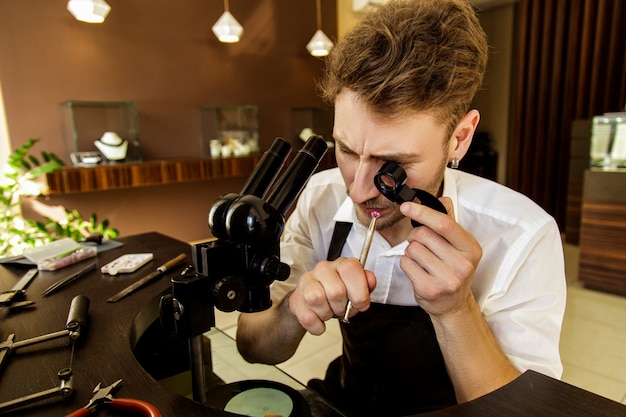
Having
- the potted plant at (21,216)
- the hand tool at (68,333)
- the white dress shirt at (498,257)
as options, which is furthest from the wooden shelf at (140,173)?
the hand tool at (68,333)

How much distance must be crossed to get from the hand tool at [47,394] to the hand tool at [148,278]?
0.33 metres

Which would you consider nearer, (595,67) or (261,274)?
(261,274)

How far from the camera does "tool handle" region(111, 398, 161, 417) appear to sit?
1.82 feet

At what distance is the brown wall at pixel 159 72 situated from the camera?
3049mm

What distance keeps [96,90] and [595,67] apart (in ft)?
15.2

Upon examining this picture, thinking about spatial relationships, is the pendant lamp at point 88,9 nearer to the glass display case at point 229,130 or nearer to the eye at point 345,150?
Answer: the glass display case at point 229,130

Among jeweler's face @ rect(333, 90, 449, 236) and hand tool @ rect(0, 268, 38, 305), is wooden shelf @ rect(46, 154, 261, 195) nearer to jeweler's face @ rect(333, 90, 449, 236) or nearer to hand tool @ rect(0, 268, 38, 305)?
hand tool @ rect(0, 268, 38, 305)

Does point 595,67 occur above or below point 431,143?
above

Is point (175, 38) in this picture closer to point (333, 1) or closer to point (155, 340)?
point (333, 1)

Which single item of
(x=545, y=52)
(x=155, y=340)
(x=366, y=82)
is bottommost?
(x=155, y=340)

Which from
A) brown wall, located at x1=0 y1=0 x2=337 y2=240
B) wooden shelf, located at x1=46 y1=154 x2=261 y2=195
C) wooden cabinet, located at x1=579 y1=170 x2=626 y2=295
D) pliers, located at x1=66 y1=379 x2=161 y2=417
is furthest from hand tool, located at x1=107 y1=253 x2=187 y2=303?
wooden cabinet, located at x1=579 y1=170 x2=626 y2=295

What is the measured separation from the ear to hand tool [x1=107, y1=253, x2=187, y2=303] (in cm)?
78

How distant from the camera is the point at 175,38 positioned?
12.3 feet

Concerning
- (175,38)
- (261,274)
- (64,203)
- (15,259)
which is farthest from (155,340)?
(175,38)
